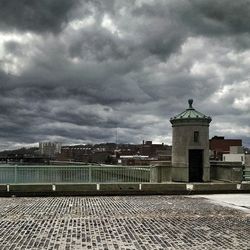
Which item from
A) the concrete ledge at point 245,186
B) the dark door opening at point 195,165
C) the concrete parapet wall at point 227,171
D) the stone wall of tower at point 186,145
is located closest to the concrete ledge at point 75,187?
the stone wall of tower at point 186,145

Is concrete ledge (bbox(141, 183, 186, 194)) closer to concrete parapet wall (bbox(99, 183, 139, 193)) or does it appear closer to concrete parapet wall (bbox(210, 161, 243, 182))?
concrete parapet wall (bbox(99, 183, 139, 193))

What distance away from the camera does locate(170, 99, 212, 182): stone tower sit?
2695 centimetres

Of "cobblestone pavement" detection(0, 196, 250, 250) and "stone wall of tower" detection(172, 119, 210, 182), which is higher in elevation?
"stone wall of tower" detection(172, 119, 210, 182)

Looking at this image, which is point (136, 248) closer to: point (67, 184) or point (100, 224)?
point (100, 224)

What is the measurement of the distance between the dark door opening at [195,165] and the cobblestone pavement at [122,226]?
9427 mm

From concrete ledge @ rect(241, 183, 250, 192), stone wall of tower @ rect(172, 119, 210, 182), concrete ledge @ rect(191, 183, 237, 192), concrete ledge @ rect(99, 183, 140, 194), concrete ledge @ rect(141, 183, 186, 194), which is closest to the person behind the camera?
concrete ledge @ rect(99, 183, 140, 194)

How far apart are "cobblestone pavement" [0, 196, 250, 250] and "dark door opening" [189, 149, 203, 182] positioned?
9427 millimetres

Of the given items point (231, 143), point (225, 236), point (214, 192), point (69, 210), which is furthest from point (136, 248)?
point (231, 143)

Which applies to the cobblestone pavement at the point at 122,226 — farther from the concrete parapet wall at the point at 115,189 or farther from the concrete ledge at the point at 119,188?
the concrete ledge at the point at 119,188

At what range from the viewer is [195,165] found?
27453mm

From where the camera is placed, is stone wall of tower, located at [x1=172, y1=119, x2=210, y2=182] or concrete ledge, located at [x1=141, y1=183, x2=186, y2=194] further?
stone wall of tower, located at [x1=172, y1=119, x2=210, y2=182]

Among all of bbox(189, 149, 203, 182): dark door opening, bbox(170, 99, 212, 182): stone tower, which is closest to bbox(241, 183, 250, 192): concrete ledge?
bbox(170, 99, 212, 182): stone tower

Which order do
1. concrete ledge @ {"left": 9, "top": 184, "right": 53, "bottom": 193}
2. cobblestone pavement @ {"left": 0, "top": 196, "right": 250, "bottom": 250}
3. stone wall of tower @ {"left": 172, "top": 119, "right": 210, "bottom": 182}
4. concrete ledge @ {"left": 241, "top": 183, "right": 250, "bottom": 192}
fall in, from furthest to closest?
1. stone wall of tower @ {"left": 172, "top": 119, "right": 210, "bottom": 182}
2. concrete ledge @ {"left": 241, "top": 183, "right": 250, "bottom": 192}
3. concrete ledge @ {"left": 9, "top": 184, "right": 53, "bottom": 193}
4. cobblestone pavement @ {"left": 0, "top": 196, "right": 250, "bottom": 250}

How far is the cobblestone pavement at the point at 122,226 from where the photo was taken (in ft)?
32.6
